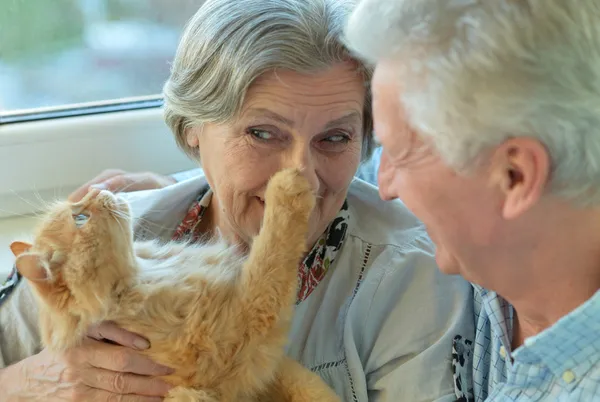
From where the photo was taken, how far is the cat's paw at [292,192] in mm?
1193

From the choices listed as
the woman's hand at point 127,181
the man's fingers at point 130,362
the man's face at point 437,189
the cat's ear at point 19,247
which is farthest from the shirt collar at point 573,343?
the woman's hand at point 127,181

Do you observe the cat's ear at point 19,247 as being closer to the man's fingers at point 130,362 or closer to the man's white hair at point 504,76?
the man's fingers at point 130,362

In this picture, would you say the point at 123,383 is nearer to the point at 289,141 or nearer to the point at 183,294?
the point at 183,294

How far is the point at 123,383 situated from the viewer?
121 cm

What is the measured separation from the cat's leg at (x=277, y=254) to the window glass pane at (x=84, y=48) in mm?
1098

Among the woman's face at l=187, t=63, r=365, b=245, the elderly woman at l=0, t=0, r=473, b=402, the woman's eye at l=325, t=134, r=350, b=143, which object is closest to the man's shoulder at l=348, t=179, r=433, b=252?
the elderly woman at l=0, t=0, r=473, b=402

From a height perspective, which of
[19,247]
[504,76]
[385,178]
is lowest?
[19,247]

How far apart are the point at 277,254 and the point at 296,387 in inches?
10.7

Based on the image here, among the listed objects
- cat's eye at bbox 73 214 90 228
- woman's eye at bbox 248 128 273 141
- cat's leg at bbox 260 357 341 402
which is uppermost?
woman's eye at bbox 248 128 273 141

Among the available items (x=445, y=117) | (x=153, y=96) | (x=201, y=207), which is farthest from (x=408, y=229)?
(x=153, y=96)

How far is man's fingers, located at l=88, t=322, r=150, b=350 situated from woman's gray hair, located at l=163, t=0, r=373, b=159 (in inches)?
18.6

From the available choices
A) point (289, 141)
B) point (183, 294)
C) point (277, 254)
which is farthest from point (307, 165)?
point (183, 294)

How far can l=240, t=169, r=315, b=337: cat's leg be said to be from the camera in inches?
46.1

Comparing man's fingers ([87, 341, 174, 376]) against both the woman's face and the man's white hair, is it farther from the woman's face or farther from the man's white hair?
the man's white hair
